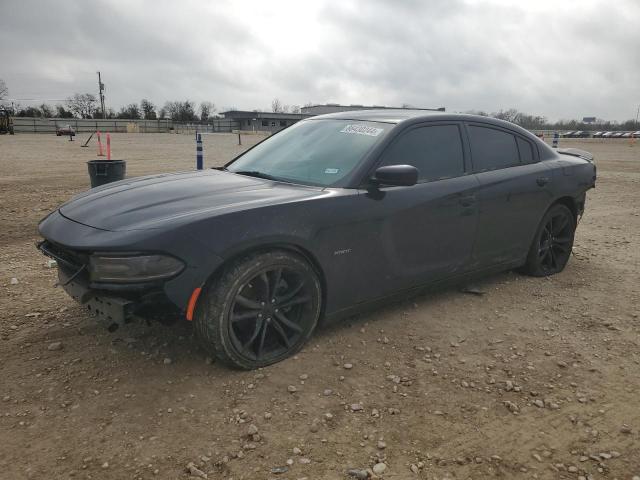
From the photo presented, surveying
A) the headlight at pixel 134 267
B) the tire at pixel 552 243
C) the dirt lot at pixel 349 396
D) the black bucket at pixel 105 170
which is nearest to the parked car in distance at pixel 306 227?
the headlight at pixel 134 267

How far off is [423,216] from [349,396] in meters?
1.42

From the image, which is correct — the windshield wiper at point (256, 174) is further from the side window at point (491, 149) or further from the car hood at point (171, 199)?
the side window at point (491, 149)

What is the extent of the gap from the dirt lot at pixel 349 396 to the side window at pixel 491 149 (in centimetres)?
115

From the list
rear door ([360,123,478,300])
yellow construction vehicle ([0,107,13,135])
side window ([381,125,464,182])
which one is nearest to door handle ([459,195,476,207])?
rear door ([360,123,478,300])

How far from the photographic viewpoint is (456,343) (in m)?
3.50

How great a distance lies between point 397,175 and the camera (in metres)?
3.22

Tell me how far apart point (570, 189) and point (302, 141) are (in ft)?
8.92

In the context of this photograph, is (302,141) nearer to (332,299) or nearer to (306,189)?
(306,189)

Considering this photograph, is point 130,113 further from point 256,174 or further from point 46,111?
point 256,174

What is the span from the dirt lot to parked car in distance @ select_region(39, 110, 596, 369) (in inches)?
12.2

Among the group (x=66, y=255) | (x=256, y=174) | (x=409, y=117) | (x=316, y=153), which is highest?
(x=409, y=117)

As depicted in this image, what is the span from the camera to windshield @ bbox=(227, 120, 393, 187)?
11.5ft

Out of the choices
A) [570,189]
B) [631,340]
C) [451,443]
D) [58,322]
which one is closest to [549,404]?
[451,443]

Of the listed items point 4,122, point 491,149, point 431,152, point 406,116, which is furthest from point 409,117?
point 4,122
